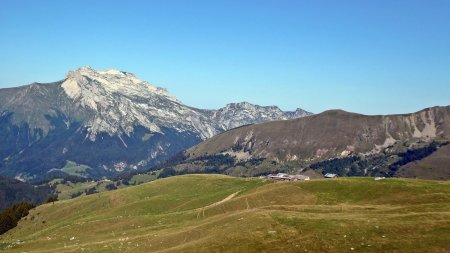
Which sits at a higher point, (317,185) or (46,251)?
(317,185)

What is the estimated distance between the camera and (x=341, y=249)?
58906 millimetres

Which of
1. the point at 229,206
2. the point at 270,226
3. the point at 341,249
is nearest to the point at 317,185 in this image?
the point at 229,206

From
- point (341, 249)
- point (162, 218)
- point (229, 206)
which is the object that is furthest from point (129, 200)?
point (341, 249)

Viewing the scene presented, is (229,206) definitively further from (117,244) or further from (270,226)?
(270,226)

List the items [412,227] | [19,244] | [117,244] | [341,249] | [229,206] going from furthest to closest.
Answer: [229,206] < [19,244] < [117,244] < [412,227] < [341,249]

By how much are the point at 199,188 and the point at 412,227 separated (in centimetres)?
11575

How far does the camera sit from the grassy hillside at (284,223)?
61844 millimetres

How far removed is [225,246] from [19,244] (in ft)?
209

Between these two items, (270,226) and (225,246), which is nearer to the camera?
(225,246)

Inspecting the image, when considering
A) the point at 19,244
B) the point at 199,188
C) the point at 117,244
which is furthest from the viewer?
the point at 199,188

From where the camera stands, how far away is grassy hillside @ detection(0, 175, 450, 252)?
61844mm

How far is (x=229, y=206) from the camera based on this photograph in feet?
374

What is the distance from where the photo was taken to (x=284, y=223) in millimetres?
71125

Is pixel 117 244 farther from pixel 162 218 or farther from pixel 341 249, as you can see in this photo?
pixel 341 249
